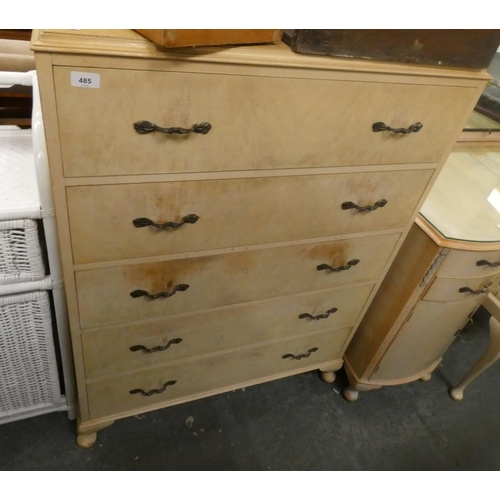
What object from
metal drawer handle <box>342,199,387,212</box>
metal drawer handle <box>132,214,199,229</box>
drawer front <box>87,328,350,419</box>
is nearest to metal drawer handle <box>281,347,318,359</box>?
drawer front <box>87,328,350,419</box>

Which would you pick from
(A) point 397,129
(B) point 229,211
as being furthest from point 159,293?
(A) point 397,129

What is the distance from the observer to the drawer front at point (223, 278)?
92 centimetres

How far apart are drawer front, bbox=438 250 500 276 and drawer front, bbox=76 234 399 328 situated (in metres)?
0.17

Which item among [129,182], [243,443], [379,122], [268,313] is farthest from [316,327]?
[129,182]

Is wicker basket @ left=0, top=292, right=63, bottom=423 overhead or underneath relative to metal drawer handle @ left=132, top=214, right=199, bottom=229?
underneath

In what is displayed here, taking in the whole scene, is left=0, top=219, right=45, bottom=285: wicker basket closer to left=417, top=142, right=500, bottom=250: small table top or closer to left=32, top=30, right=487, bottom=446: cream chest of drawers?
left=32, top=30, right=487, bottom=446: cream chest of drawers

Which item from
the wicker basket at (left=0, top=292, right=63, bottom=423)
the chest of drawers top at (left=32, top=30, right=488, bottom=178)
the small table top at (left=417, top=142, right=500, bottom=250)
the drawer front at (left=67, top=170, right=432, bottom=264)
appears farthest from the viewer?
the small table top at (left=417, top=142, right=500, bottom=250)

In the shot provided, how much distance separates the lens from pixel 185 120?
714 mm

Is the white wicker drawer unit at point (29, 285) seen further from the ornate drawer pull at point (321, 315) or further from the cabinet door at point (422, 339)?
the cabinet door at point (422, 339)

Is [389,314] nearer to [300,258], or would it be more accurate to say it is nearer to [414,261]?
[414,261]

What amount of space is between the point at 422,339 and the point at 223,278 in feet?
2.67

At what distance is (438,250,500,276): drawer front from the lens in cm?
116

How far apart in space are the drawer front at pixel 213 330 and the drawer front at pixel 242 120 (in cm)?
46

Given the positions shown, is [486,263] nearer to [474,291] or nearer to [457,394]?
[474,291]
